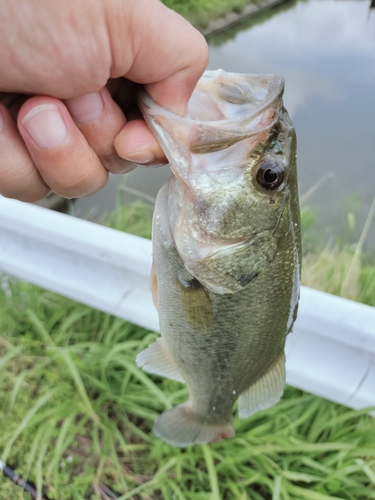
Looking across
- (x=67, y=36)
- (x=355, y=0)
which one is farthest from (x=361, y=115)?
(x=355, y=0)

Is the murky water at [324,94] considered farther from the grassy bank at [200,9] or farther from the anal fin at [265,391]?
the anal fin at [265,391]

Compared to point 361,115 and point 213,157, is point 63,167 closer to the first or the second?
point 213,157

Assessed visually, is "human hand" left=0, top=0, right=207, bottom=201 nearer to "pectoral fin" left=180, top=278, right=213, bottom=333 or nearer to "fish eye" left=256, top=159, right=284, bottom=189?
"fish eye" left=256, top=159, right=284, bottom=189

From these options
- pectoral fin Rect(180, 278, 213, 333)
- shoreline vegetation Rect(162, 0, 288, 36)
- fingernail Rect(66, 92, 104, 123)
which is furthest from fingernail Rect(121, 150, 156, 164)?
shoreline vegetation Rect(162, 0, 288, 36)

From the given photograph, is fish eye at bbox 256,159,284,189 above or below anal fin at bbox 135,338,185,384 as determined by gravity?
above

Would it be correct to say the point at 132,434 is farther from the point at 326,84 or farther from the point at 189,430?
the point at 326,84

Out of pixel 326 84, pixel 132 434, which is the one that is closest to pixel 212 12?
pixel 326 84
